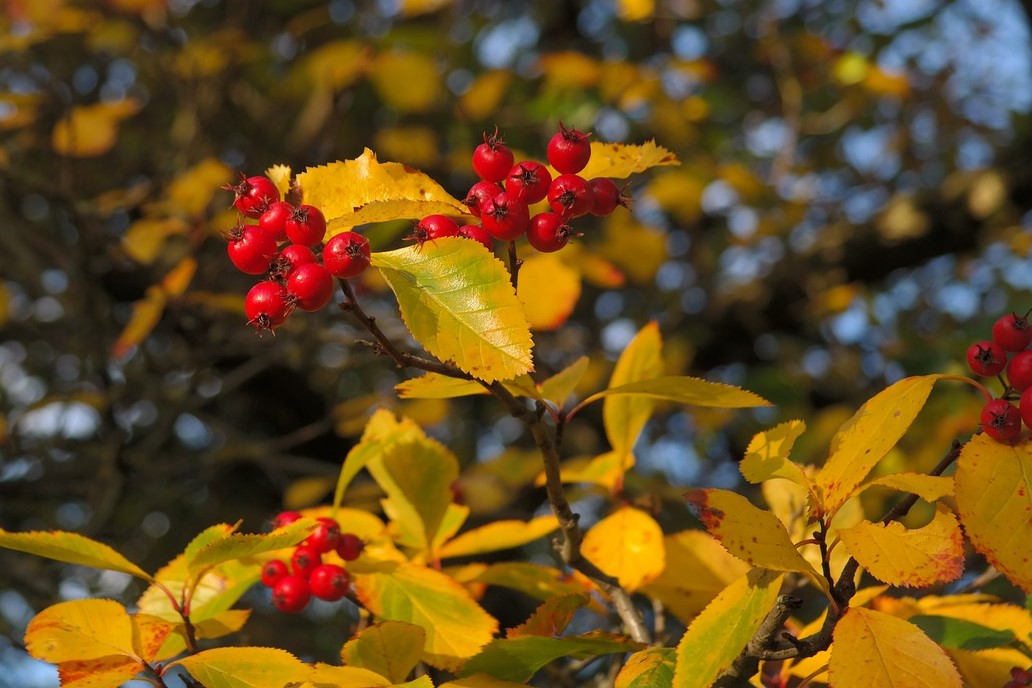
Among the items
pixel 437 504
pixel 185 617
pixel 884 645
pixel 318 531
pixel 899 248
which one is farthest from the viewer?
pixel 899 248

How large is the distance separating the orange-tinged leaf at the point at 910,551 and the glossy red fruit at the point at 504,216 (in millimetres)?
540

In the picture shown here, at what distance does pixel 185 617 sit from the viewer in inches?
52.3

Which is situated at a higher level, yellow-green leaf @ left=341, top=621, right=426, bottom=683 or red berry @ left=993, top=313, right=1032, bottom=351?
red berry @ left=993, top=313, right=1032, bottom=351

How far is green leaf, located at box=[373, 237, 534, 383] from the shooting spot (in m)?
1.05

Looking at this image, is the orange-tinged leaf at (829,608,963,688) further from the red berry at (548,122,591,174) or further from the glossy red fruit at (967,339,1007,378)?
the red berry at (548,122,591,174)

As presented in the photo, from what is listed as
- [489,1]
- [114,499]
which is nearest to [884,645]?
[114,499]

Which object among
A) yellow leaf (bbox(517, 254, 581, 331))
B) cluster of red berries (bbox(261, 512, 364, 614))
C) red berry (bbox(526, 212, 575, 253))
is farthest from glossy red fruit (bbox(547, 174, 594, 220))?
yellow leaf (bbox(517, 254, 581, 331))

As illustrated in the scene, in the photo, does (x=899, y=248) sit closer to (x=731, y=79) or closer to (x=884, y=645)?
(x=731, y=79)


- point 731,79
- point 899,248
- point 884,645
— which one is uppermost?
point 884,645

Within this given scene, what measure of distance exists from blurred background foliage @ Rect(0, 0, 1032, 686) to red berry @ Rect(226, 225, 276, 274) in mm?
1680

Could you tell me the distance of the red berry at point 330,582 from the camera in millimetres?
1435

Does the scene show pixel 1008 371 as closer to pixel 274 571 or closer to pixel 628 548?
pixel 628 548

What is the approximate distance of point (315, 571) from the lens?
1.46 meters

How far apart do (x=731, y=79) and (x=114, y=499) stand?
4.35 metres
